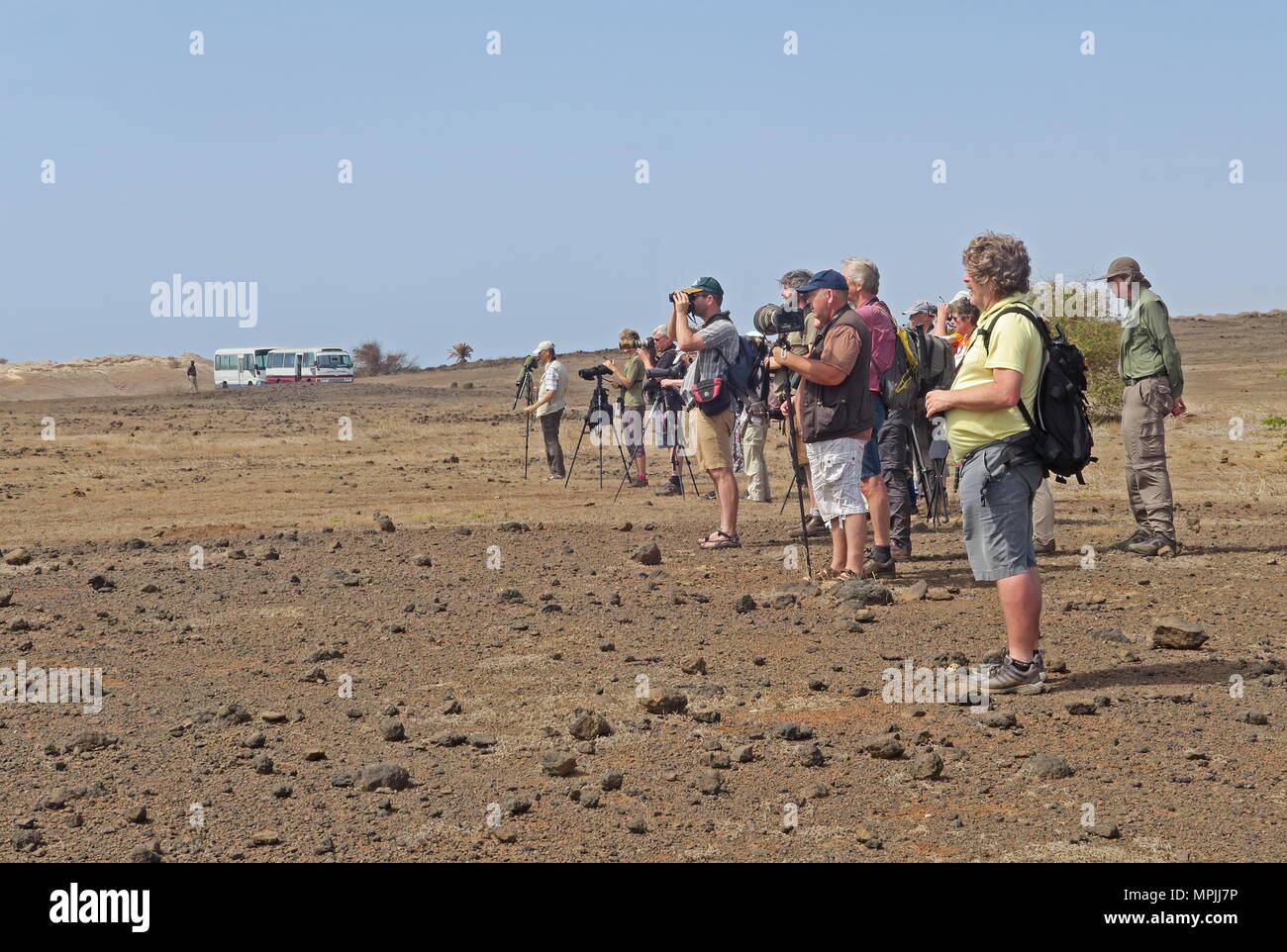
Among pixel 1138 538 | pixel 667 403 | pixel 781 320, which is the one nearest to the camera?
pixel 781 320

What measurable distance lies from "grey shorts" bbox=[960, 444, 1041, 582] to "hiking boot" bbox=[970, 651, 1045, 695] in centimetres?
47

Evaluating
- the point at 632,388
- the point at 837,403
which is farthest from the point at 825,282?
the point at 632,388

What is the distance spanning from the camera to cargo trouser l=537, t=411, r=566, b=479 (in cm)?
1698

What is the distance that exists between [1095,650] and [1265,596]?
1.90m

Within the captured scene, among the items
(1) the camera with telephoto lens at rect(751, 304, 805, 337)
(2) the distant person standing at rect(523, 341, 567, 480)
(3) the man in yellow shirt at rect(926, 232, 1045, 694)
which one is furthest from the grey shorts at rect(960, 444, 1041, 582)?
(2) the distant person standing at rect(523, 341, 567, 480)

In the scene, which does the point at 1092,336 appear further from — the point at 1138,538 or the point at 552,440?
the point at 1138,538

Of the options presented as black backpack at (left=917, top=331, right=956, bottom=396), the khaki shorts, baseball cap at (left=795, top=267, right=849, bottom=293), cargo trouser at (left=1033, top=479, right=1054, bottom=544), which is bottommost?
cargo trouser at (left=1033, top=479, right=1054, bottom=544)

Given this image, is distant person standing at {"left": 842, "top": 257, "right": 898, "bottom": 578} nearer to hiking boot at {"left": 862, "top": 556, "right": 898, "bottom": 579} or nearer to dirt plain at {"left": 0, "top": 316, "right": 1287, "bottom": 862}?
hiking boot at {"left": 862, "top": 556, "right": 898, "bottom": 579}

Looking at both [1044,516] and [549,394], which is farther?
[549,394]

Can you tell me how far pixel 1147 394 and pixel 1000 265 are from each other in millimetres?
4183

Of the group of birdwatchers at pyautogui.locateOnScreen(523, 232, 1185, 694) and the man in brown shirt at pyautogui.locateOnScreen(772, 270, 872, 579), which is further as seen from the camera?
the man in brown shirt at pyautogui.locateOnScreen(772, 270, 872, 579)

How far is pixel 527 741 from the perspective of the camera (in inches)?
231

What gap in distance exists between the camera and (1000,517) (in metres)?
5.97

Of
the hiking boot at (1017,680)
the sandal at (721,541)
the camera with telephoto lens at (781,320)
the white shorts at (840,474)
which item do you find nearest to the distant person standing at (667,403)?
the sandal at (721,541)
